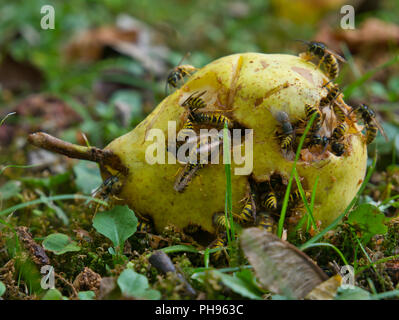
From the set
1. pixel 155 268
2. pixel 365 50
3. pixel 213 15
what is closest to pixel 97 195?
pixel 155 268

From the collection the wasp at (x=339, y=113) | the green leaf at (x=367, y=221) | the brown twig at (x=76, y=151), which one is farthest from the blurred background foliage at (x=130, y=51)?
the brown twig at (x=76, y=151)

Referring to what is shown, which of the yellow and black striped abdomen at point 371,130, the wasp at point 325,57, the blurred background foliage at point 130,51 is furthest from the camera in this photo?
the blurred background foliage at point 130,51

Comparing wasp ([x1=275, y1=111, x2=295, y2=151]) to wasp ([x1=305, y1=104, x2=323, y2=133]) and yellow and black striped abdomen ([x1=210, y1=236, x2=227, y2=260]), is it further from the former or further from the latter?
yellow and black striped abdomen ([x1=210, y1=236, x2=227, y2=260])

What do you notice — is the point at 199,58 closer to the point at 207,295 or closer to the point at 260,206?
the point at 260,206

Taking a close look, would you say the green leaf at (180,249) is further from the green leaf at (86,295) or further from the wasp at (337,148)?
the wasp at (337,148)

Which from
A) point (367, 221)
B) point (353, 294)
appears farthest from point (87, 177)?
point (353, 294)

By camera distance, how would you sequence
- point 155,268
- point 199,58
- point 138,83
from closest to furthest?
1. point 155,268
2. point 138,83
3. point 199,58

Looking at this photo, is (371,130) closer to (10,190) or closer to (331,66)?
(331,66)
